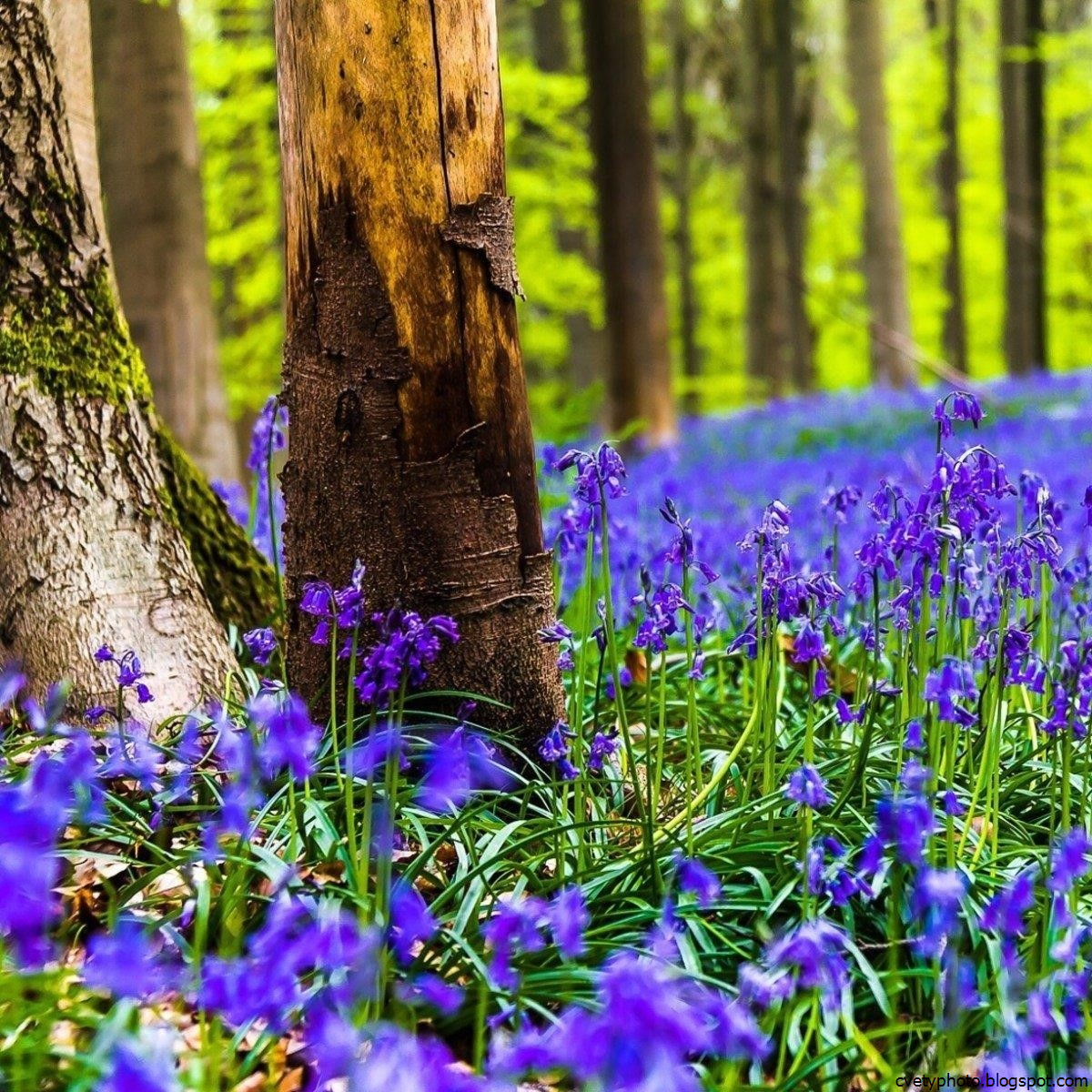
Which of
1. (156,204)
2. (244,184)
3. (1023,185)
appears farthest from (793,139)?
(156,204)

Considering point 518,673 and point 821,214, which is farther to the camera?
point 821,214

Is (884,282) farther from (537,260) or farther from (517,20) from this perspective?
(517,20)

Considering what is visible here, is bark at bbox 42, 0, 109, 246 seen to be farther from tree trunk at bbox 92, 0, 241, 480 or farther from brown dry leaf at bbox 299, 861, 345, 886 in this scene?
tree trunk at bbox 92, 0, 241, 480

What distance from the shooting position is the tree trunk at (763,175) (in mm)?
13992

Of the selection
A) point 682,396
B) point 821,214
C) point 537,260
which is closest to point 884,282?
point 537,260

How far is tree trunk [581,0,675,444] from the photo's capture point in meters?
9.29

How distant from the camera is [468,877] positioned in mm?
2178

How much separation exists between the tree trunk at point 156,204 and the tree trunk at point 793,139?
750 cm

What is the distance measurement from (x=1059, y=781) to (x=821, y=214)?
27717mm

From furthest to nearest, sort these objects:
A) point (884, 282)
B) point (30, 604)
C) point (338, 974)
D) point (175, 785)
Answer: point (884, 282) → point (30, 604) → point (175, 785) → point (338, 974)

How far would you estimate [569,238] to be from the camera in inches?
709

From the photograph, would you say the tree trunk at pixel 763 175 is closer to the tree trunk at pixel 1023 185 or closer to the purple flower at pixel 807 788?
the tree trunk at pixel 1023 185

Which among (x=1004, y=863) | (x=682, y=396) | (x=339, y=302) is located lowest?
(x=682, y=396)

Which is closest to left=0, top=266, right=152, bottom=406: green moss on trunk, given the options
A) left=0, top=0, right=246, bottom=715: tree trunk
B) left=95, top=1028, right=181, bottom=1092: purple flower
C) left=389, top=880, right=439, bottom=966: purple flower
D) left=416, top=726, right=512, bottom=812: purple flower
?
left=0, top=0, right=246, bottom=715: tree trunk
